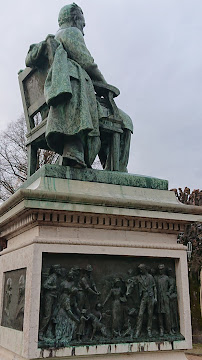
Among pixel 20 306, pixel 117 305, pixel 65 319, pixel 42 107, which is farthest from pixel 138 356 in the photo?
pixel 42 107

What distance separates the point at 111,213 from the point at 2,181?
16.3 metres

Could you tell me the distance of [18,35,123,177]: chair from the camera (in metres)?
5.82

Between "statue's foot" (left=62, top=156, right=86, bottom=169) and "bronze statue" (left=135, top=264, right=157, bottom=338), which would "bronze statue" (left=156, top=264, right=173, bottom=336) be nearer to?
"bronze statue" (left=135, top=264, right=157, bottom=338)

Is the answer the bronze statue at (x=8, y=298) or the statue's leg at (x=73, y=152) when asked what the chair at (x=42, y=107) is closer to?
the statue's leg at (x=73, y=152)

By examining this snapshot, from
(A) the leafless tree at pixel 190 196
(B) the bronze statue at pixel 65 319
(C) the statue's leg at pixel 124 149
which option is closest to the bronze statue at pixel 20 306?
(B) the bronze statue at pixel 65 319

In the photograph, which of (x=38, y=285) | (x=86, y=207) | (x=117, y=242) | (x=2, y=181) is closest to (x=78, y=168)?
(x=86, y=207)

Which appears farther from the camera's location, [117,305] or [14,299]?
[14,299]

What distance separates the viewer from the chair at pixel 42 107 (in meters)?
5.82

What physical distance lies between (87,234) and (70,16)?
3.46 m

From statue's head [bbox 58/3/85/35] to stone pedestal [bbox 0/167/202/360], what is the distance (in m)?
2.59

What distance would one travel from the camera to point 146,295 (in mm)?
4879

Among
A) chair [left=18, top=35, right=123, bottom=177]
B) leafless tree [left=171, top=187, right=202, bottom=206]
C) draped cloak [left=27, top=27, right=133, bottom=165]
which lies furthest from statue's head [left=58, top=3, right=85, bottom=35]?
leafless tree [left=171, top=187, right=202, bottom=206]

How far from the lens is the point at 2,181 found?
66.3 ft

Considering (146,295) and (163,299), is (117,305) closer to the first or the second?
(146,295)
